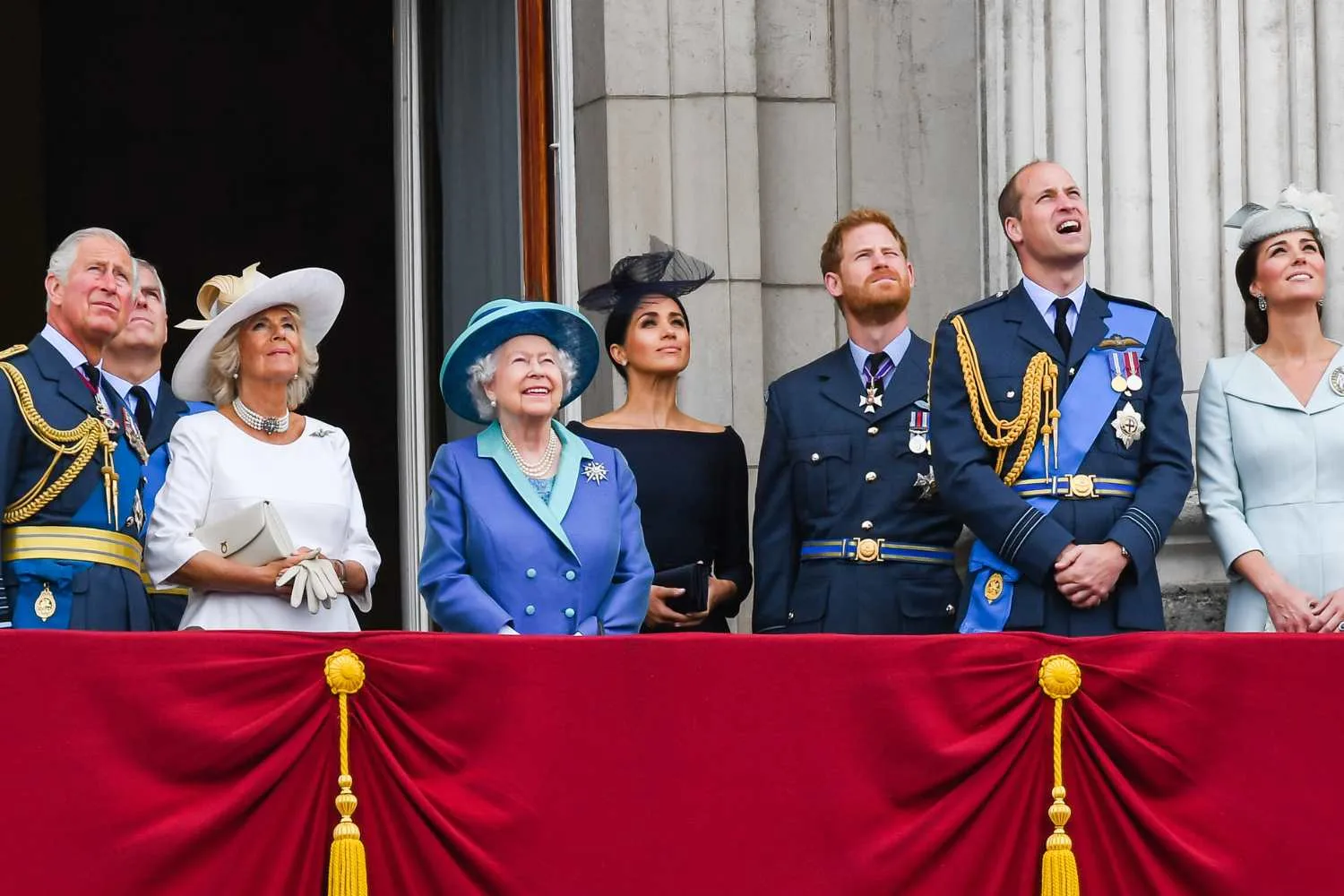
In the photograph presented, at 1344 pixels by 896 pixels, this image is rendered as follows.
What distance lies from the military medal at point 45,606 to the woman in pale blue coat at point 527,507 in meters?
0.85

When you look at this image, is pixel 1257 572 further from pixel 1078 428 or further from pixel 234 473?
pixel 234 473

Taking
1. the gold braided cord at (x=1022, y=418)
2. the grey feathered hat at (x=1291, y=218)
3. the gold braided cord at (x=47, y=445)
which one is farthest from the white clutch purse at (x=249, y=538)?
the grey feathered hat at (x=1291, y=218)

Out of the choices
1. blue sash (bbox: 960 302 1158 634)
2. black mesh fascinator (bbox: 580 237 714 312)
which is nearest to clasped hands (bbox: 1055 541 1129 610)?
blue sash (bbox: 960 302 1158 634)

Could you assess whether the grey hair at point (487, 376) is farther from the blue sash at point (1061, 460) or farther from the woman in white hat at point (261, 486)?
the blue sash at point (1061, 460)

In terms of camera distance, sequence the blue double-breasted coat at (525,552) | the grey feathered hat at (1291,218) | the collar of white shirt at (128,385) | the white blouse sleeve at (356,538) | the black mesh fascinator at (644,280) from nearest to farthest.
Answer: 1. the blue double-breasted coat at (525,552)
2. the white blouse sleeve at (356,538)
3. the grey feathered hat at (1291,218)
4. the collar of white shirt at (128,385)
5. the black mesh fascinator at (644,280)

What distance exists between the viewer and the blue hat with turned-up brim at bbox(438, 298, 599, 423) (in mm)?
5805

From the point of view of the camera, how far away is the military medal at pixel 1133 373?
5.77m

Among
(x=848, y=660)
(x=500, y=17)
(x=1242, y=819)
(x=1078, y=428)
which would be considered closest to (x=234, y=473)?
(x=848, y=660)

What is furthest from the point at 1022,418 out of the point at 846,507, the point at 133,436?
the point at 133,436

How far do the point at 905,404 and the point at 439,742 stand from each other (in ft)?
6.32

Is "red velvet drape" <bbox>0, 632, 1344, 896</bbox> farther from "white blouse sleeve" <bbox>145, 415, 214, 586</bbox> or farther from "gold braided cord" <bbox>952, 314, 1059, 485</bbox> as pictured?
"gold braided cord" <bbox>952, 314, 1059, 485</bbox>

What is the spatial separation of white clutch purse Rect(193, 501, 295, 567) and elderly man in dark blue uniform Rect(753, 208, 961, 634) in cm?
137

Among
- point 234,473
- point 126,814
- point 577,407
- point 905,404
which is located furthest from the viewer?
point 577,407

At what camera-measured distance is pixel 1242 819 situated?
487 centimetres
